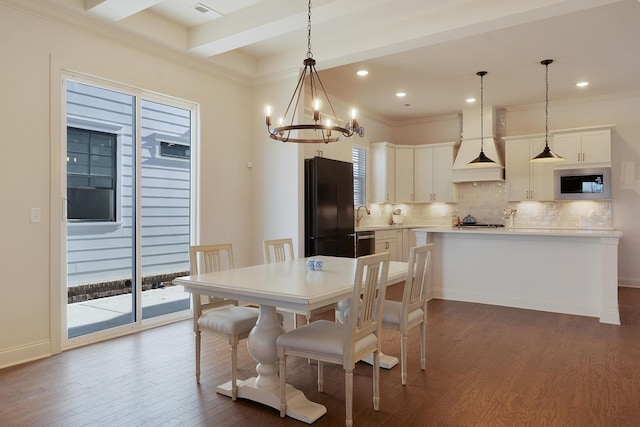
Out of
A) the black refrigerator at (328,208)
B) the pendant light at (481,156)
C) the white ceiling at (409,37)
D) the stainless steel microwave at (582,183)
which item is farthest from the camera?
the stainless steel microwave at (582,183)

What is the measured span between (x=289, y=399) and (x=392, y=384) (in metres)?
0.78

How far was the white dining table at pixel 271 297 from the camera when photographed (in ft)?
7.75

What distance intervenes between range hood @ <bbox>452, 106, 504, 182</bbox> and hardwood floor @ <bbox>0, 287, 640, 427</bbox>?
3.68 m

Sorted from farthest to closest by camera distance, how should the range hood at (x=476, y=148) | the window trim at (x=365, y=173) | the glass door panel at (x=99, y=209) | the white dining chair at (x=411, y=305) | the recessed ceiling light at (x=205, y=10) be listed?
the window trim at (x=365, y=173)
the range hood at (x=476, y=148)
the recessed ceiling light at (x=205, y=10)
the glass door panel at (x=99, y=209)
the white dining chair at (x=411, y=305)

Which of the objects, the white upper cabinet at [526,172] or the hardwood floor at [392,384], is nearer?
the hardwood floor at [392,384]

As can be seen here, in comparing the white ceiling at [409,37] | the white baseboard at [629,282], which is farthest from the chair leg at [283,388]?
the white baseboard at [629,282]

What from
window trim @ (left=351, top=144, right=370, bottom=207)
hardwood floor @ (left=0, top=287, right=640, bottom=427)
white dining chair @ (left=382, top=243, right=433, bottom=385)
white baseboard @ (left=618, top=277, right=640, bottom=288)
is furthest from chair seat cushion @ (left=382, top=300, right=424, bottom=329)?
white baseboard @ (left=618, top=277, right=640, bottom=288)

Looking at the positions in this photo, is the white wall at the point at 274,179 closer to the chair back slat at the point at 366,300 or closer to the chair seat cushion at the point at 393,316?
the chair seat cushion at the point at 393,316

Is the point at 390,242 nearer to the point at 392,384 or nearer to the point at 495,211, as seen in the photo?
the point at 495,211

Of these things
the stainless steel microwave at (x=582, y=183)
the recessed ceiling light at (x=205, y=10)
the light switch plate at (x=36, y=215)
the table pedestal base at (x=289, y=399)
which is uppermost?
the recessed ceiling light at (x=205, y=10)

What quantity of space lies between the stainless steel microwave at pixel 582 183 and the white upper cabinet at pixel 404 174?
2417mm

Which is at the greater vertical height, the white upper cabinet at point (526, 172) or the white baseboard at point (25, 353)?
the white upper cabinet at point (526, 172)

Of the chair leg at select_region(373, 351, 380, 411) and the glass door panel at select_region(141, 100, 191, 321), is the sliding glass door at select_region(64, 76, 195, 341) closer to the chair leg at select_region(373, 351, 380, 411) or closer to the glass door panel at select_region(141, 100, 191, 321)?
the glass door panel at select_region(141, 100, 191, 321)

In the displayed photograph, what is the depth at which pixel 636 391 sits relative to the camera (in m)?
2.81
